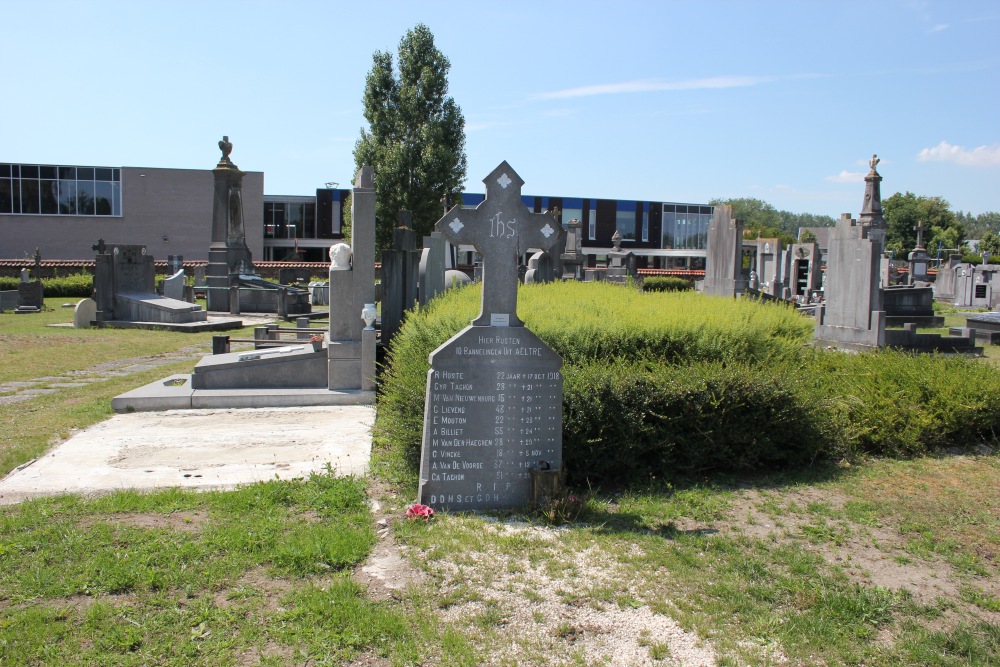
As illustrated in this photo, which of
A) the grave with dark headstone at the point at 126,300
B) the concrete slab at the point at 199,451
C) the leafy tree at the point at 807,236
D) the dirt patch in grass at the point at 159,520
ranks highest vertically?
the leafy tree at the point at 807,236

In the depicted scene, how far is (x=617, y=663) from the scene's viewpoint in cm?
342

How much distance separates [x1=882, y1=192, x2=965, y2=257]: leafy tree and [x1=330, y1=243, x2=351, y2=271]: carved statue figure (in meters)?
79.0

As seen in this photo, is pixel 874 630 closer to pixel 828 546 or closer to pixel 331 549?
pixel 828 546

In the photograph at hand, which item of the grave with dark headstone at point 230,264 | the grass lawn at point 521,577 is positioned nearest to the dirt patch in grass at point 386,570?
the grass lawn at point 521,577

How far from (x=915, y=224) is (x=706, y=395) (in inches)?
3353

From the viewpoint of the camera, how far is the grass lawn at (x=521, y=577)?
352 centimetres

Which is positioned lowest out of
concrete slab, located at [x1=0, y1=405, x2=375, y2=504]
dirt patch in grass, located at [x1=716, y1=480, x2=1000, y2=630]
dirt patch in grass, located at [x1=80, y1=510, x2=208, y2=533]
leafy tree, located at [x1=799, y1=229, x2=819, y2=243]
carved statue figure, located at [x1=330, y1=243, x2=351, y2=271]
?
concrete slab, located at [x1=0, y1=405, x2=375, y2=504]

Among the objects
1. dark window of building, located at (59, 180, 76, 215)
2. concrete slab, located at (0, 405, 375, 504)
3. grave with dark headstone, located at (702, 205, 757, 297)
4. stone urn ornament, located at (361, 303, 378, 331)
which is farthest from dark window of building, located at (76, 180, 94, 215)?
stone urn ornament, located at (361, 303, 378, 331)

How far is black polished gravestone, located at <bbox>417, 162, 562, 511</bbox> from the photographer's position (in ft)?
17.6

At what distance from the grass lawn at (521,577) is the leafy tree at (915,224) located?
8163 cm

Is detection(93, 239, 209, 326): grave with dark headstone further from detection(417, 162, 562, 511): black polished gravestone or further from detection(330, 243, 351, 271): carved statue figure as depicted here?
detection(417, 162, 562, 511): black polished gravestone

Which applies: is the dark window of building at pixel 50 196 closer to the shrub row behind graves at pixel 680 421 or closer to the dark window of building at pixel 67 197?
the dark window of building at pixel 67 197

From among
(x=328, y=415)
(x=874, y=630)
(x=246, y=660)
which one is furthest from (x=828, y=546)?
(x=328, y=415)

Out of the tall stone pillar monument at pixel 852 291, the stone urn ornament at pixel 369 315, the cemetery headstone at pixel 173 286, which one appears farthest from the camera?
the cemetery headstone at pixel 173 286
